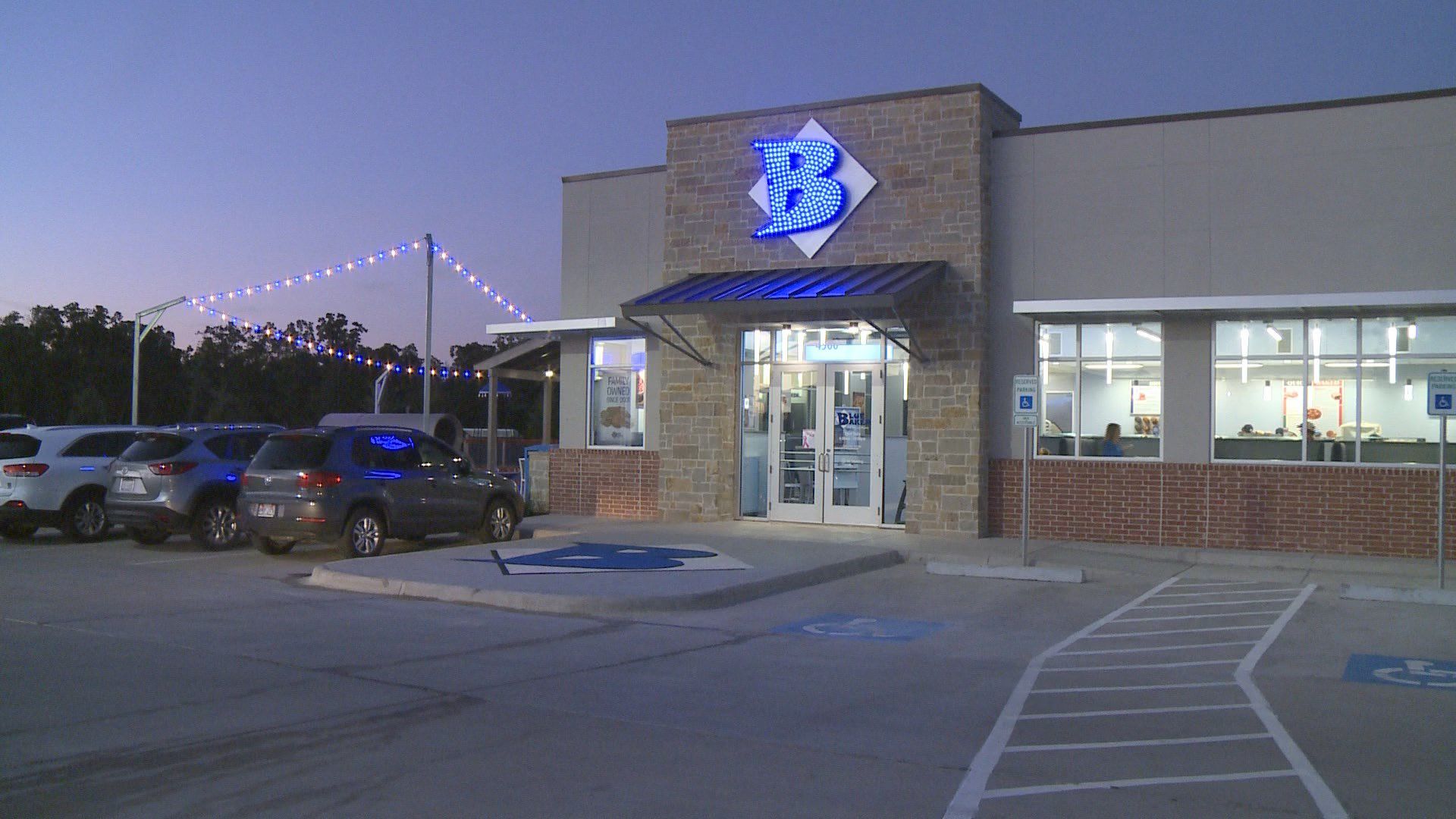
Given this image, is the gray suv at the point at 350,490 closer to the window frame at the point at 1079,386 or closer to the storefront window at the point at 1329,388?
the window frame at the point at 1079,386

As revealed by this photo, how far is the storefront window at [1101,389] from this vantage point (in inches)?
688

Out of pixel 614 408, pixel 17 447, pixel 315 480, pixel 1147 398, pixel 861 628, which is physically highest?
pixel 1147 398

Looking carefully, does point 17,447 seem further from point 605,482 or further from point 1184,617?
point 1184,617

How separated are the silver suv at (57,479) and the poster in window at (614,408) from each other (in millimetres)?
7445

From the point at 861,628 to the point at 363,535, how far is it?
23.3 feet

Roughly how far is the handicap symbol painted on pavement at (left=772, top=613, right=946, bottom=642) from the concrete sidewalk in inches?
49.1

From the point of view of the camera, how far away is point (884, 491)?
18906 mm

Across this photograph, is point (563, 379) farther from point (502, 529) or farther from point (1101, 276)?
point (1101, 276)

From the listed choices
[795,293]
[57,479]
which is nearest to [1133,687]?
[795,293]

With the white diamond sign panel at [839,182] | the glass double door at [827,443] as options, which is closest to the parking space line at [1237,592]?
the glass double door at [827,443]

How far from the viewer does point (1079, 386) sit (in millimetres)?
17891

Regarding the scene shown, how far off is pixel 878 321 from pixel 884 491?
2682 mm

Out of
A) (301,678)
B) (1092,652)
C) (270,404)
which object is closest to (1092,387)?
(1092,652)

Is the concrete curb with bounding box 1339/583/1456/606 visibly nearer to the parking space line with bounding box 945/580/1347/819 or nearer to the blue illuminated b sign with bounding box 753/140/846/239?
the parking space line with bounding box 945/580/1347/819
